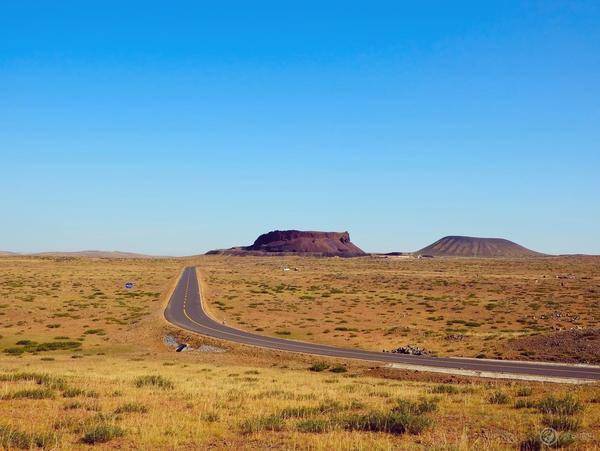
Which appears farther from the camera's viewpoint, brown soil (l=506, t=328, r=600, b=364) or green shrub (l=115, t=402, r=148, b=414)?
brown soil (l=506, t=328, r=600, b=364)

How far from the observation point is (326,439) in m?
11.4

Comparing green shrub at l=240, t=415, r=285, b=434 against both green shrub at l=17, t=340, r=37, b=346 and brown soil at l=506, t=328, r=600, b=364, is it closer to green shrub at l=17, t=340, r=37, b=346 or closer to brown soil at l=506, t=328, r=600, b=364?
brown soil at l=506, t=328, r=600, b=364

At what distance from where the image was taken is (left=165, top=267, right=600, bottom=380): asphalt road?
3125cm

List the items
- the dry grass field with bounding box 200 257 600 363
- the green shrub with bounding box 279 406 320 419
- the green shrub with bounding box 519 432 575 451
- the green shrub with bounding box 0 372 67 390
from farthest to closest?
the dry grass field with bounding box 200 257 600 363, the green shrub with bounding box 0 372 67 390, the green shrub with bounding box 279 406 320 419, the green shrub with bounding box 519 432 575 451

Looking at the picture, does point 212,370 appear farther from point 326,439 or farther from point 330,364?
point 326,439

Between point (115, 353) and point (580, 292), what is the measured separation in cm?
7460

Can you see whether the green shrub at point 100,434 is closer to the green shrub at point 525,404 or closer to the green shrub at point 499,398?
the green shrub at point 525,404

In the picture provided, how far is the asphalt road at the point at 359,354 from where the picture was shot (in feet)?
103

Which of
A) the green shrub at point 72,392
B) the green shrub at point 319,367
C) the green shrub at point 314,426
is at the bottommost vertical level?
the green shrub at point 319,367

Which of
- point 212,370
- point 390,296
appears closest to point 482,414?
point 212,370

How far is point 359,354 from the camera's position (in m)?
39.5

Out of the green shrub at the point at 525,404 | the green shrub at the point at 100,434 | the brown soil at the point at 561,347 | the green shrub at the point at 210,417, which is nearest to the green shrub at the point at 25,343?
the green shrub at the point at 210,417

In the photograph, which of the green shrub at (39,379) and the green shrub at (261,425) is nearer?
the green shrub at (261,425)

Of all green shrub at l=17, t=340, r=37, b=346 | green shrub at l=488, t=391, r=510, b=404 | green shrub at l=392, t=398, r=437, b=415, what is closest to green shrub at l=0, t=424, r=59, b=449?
green shrub at l=392, t=398, r=437, b=415
